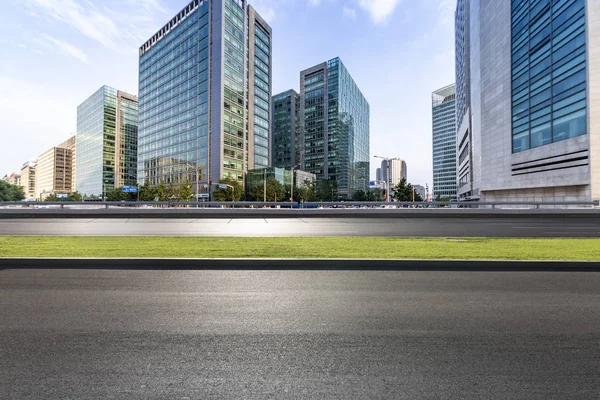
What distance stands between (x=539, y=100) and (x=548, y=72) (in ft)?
11.6

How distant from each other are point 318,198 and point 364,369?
99285mm

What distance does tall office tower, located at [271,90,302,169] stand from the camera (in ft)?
461

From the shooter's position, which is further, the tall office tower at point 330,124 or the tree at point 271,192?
the tall office tower at point 330,124

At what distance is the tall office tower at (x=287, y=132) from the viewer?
461 ft

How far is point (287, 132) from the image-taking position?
141375 mm

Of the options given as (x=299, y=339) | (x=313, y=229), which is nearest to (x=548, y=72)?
(x=313, y=229)

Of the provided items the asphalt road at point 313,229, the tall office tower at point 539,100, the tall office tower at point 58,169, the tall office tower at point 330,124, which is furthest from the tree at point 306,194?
the tall office tower at point 58,169

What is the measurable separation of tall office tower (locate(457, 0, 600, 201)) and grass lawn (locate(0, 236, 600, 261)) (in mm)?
35365

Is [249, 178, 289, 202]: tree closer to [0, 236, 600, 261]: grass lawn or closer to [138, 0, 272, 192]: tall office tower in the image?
[138, 0, 272, 192]: tall office tower

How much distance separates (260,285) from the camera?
219 inches

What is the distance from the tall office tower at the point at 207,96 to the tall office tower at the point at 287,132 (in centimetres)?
2884

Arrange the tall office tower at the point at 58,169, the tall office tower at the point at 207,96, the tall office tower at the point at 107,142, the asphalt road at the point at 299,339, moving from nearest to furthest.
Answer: the asphalt road at the point at 299,339
the tall office tower at the point at 207,96
the tall office tower at the point at 107,142
the tall office tower at the point at 58,169

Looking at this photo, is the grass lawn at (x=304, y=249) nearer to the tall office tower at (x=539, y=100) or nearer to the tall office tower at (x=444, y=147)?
the tall office tower at (x=539, y=100)

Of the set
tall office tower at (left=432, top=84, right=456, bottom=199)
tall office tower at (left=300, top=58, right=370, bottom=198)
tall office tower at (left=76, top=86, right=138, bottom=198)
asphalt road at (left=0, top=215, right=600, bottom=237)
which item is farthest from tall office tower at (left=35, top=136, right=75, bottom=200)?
tall office tower at (left=432, top=84, right=456, bottom=199)
